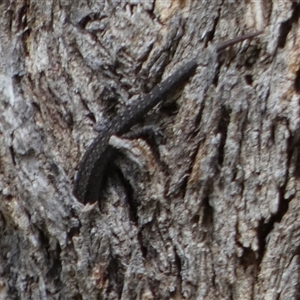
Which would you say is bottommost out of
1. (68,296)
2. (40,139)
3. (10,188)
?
(68,296)

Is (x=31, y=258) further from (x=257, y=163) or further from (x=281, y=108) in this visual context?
(x=281, y=108)

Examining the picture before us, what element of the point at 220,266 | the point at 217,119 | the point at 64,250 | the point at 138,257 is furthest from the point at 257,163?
the point at 64,250

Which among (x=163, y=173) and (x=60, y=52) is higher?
(x=60, y=52)
